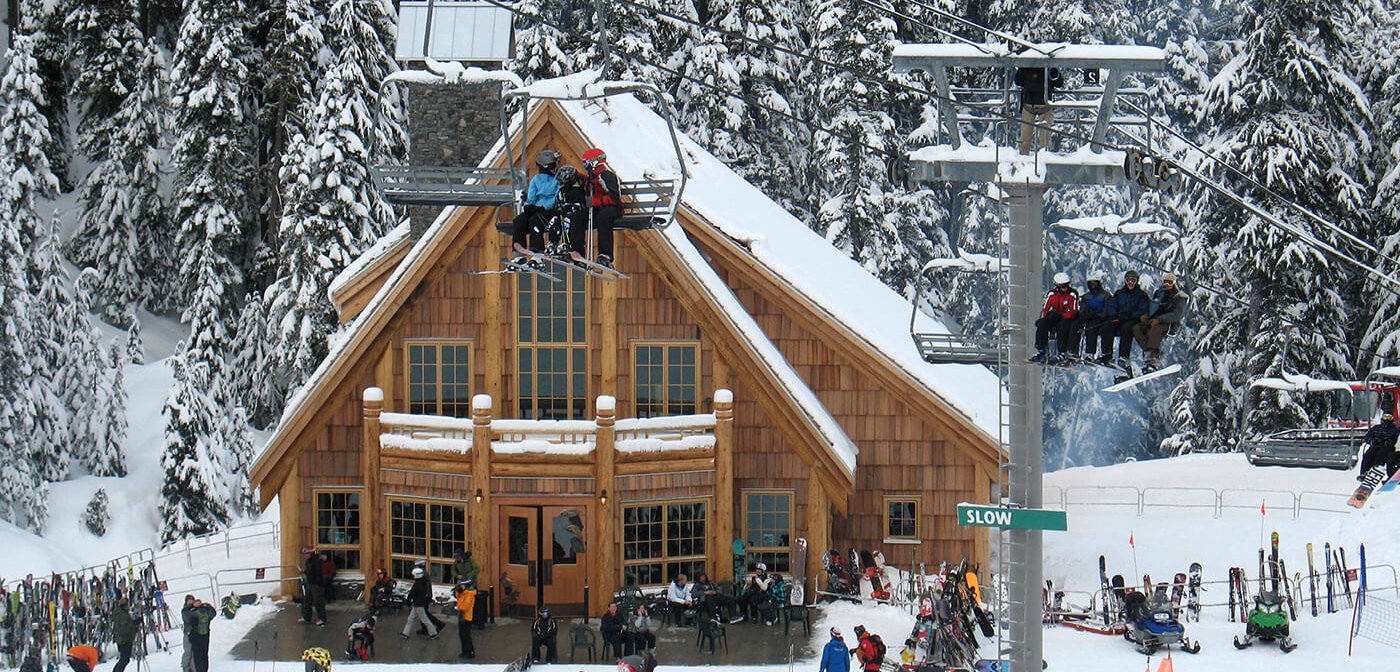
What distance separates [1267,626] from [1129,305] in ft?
25.3

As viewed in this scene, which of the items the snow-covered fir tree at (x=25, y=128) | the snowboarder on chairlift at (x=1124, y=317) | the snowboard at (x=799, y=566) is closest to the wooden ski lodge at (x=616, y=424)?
the snowboard at (x=799, y=566)

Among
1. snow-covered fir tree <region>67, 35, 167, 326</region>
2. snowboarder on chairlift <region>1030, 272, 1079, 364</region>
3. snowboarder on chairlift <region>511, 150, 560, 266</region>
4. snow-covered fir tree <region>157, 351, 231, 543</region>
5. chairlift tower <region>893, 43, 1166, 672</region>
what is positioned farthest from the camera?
snow-covered fir tree <region>67, 35, 167, 326</region>

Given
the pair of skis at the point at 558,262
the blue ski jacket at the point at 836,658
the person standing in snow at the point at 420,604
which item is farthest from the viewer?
the person standing in snow at the point at 420,604

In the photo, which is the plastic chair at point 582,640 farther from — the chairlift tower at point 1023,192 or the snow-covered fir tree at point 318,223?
the snow-covered fir tree at point 318,223

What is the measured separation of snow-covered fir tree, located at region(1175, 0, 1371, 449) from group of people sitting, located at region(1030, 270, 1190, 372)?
2073 centimetres

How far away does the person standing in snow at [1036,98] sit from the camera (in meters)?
19.8

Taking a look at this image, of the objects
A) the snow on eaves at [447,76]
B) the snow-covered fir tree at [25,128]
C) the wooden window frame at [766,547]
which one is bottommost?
the wooden window frame at [766,547]

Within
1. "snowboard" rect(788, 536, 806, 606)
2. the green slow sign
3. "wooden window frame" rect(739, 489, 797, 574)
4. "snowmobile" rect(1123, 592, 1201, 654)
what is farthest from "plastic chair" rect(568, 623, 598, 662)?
the green slow sign

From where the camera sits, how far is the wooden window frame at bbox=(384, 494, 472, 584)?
3070 cm

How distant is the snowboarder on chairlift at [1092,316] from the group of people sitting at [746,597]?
933 centimetres

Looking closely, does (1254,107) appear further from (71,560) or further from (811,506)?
(71,560)

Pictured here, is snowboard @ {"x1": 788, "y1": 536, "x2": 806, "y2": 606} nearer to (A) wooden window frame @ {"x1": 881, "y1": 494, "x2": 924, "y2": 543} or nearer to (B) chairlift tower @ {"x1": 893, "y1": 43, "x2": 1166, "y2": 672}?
(A) wooden window frame @ {"x1": 881, "y1": 494, "x2": 924, "y2": 543}

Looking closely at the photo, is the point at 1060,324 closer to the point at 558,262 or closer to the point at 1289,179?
the point at 558,262

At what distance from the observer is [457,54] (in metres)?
34.0
